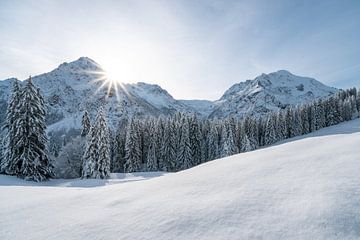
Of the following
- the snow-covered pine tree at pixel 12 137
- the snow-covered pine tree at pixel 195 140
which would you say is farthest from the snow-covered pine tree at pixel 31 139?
the snow-covered pine tree at pixel 195 140

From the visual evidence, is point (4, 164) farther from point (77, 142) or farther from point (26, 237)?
point (26, 237)

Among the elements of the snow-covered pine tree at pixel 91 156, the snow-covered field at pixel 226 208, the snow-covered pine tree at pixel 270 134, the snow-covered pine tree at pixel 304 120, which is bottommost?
the snow-covered field at pixel 226 208

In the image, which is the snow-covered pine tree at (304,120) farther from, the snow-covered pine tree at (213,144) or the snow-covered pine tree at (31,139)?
the snow-covered pine tree at (31,139)

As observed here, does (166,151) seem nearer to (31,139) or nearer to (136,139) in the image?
(136,139)

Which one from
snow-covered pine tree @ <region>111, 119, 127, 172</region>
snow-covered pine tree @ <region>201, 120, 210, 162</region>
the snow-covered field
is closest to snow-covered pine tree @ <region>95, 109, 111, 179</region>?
snow-covered pine tree @ <region>111, 119, 127, 172</region>

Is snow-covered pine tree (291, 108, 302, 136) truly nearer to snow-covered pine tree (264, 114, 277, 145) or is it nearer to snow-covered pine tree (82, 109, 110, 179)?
snow-covered pine tree (264, 114, 277, 145)

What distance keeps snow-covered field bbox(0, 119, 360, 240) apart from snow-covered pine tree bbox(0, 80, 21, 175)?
22670mm

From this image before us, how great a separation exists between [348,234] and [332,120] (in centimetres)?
10478

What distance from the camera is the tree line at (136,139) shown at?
1286 inches

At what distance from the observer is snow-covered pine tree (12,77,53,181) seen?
103 ft

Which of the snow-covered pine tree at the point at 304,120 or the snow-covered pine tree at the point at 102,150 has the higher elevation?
the snow-covered pine tree at the point at 304,120

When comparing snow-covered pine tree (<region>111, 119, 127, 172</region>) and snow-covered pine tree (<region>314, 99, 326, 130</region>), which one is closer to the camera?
snow-covered pine tree (<region>111, 119, 127, 172</region>)

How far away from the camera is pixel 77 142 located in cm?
5462

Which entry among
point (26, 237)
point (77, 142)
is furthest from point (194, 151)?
point (26, 237)
